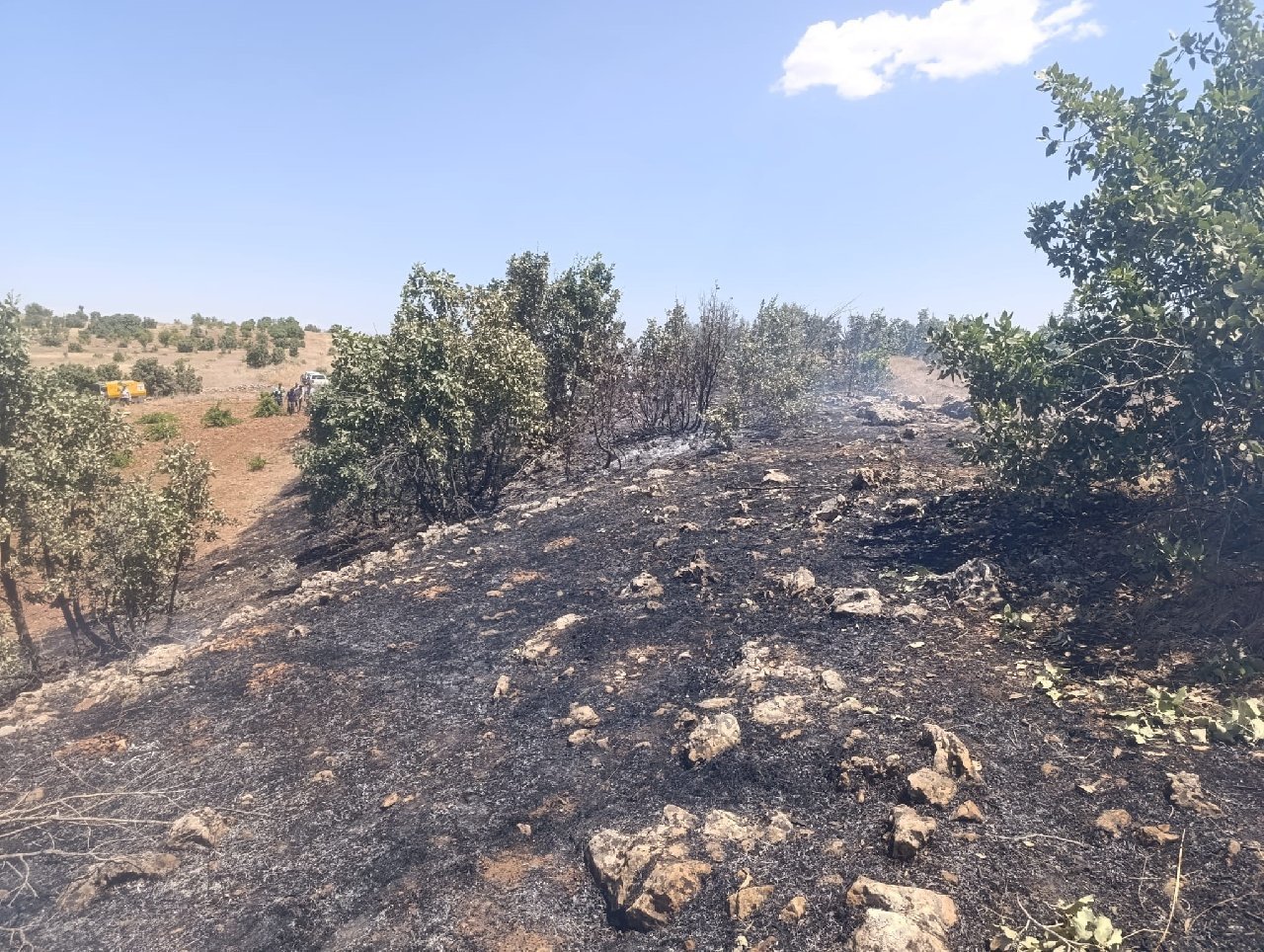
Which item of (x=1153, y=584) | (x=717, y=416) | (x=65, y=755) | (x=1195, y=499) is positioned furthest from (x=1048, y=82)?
(x=65, y=755)

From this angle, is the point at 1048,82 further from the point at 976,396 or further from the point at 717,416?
the point at 717,416

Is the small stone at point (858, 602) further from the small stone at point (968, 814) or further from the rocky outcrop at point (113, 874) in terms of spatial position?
the rocky outcrop at point (113, 874)

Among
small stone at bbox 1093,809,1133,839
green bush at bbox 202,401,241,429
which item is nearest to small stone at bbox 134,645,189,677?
small stone at bbox 1093,809,1133,839

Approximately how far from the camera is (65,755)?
6367 millimetres

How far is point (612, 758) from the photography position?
17.2 feet

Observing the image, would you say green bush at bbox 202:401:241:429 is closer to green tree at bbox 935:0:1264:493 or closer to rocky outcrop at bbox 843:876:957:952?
green tree at bbox 935:0:1264:493

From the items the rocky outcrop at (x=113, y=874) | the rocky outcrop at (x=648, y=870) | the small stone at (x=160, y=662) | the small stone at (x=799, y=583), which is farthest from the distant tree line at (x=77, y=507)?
the small stone at (x=799, y=583)

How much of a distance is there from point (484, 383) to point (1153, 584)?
404 inches

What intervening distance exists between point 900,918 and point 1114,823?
1.47 m

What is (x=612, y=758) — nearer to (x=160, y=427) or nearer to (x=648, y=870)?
Result: (x=648, y=870)

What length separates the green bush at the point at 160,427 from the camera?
24.7 m

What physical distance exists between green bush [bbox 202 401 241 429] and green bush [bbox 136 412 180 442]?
1069mm

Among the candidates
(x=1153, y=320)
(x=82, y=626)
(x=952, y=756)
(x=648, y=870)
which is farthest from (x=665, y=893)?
(x=82, y=626)

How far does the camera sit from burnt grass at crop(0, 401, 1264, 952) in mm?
3691
